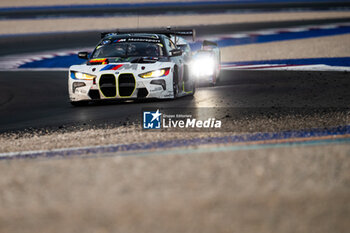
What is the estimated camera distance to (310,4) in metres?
Answer: 35.2

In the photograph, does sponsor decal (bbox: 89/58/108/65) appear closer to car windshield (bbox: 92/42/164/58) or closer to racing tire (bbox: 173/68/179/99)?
car windshield (bbox: 92/42/164/58)

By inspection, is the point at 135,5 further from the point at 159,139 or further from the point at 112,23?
the point at 159,139

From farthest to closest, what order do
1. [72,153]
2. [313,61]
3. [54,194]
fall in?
[313,61], [72,153], [54,194]

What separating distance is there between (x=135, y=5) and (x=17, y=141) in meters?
30.7

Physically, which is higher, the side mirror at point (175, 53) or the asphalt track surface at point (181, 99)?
the side mirror at point (175, 53)

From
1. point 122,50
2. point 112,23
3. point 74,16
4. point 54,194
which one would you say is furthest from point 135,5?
point 54,194

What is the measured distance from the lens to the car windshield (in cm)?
1098

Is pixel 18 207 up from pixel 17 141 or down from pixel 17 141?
up

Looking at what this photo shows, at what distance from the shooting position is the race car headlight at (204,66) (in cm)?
1269

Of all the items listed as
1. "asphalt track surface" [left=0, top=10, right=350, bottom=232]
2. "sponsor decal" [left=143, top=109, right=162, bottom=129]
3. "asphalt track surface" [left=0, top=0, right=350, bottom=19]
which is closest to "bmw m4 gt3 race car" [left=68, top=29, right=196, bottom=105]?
"sponsor decal" [left=143, top=109, right=162, bottom=129]

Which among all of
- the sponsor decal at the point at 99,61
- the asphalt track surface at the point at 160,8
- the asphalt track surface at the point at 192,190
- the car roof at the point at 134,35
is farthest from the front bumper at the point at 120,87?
the asphalt track surface at the point at 160,8

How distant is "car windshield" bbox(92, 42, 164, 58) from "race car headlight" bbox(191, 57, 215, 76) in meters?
1.65

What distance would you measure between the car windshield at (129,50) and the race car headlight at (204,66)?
5.42 feet

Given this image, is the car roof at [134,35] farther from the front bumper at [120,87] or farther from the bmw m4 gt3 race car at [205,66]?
the front bumper at [120,87]
